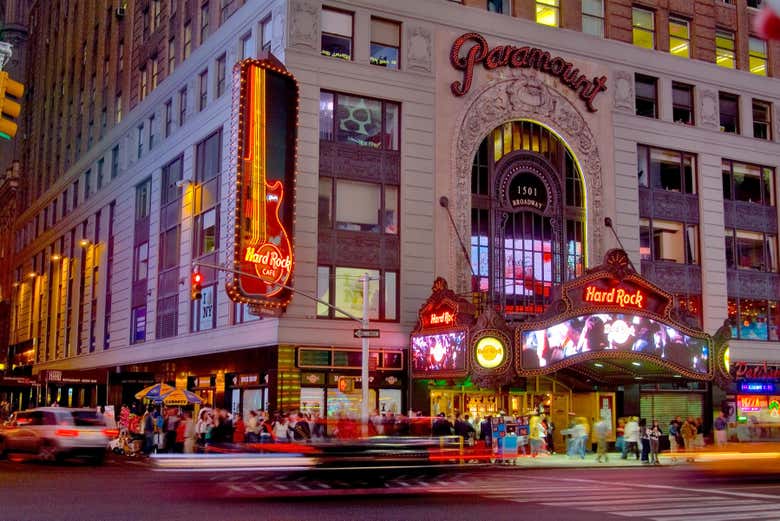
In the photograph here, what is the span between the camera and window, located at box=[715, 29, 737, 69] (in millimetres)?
49219

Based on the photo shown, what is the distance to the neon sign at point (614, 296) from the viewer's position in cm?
3506

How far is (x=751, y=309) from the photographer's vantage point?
47281 mm

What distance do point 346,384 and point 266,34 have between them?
15.6 metres

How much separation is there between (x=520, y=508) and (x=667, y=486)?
24.4ft

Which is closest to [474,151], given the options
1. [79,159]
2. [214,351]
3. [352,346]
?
[352,346]

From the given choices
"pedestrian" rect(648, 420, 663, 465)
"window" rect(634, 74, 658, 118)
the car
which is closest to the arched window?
"window" rect(634, 74, 658, 118)

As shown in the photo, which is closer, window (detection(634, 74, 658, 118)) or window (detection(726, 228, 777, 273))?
window (detection(634, 74, 658, 118))

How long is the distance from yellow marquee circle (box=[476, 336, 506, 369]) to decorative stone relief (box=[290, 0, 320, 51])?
46.3 ft

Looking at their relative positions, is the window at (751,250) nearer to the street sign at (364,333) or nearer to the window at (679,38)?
the window at (679,38)

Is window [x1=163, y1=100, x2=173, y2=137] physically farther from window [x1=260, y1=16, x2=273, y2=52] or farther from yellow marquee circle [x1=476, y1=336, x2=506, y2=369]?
yellow marquee circle [x1=476, y1=336, x2=506, y2=369]

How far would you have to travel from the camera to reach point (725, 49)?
49.5 metres

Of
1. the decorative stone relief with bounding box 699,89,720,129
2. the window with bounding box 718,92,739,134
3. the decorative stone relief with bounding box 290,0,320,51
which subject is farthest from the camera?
the window with bounding box 718,92,739,134

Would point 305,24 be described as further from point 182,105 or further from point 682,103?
point 682,103

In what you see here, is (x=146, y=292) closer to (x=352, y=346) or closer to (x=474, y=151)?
(x=352, y=346)
